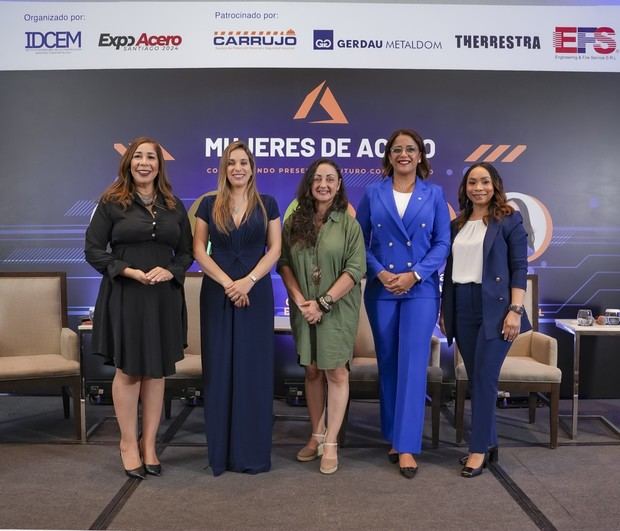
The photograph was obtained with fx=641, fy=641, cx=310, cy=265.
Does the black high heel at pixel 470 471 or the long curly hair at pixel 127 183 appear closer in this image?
the long curly hair at pixel 127 183

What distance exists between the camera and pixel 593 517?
2.70 metres

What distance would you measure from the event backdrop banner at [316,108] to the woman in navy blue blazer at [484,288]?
1617 mm

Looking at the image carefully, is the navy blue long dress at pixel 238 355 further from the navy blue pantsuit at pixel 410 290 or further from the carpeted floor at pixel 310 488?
the navy blue pantsuit at pixel 410 290

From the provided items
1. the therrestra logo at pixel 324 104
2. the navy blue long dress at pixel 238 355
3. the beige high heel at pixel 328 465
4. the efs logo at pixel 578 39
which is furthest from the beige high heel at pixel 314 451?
the efs logo at pixel 578 39

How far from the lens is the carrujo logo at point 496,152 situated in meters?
4.74

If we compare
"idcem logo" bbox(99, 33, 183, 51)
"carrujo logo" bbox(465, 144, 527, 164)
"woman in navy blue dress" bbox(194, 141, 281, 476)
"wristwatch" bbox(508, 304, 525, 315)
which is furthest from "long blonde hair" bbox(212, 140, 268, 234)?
"carrujo logo" bbox(465, 144, 527, 164)

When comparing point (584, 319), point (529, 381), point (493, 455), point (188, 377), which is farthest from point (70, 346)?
point (584, 319)

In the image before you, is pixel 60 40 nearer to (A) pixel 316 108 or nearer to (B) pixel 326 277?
(A) pixel 316 108

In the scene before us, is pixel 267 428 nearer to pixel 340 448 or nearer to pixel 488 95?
pixel 340 448

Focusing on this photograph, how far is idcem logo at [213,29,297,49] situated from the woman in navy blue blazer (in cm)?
212

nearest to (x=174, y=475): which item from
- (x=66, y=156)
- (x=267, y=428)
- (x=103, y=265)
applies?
(x=267, y=428)

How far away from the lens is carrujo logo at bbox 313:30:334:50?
15.2 ft

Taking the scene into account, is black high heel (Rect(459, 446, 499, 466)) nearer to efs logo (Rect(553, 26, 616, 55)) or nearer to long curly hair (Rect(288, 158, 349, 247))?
long curly hair (Rect(288, 158, 349, 247))

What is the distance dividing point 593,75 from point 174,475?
3.98 meters
